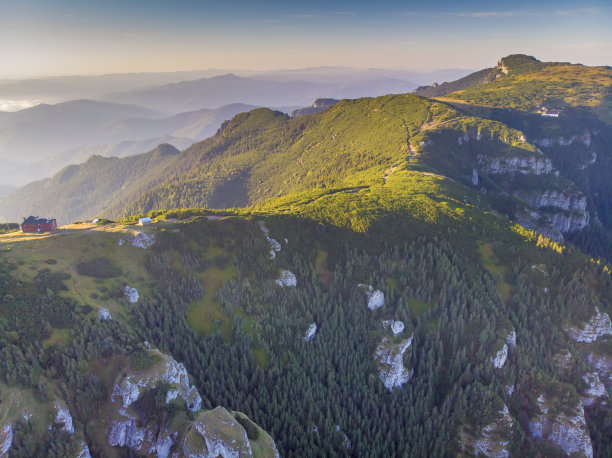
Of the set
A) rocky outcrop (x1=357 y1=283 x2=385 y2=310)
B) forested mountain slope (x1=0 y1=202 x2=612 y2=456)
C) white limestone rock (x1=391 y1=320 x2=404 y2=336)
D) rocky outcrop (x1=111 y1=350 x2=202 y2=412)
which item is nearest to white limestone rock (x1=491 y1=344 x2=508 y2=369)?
forested mountain slope (x1=0 y1=202 x2=612 y2=456)

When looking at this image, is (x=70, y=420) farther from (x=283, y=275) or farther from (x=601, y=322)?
(x=601, y=322)

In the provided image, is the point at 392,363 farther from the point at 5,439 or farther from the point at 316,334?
the point at 5,439

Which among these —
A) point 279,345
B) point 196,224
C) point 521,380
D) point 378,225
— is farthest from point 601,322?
point 196,224

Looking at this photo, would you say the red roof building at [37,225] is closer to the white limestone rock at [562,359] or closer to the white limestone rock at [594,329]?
the white limestone rock at [562,359]

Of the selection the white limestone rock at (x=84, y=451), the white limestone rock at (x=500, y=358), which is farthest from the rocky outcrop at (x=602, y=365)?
the white limestone rock at (x=84, y=451)

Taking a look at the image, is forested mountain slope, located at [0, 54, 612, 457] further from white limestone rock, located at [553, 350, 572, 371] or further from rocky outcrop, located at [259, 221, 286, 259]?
rocky outcrop, located at [259, 221, 286, 259]

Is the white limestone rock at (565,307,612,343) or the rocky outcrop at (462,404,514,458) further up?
the white limestone rock at (565,307,612,343)
